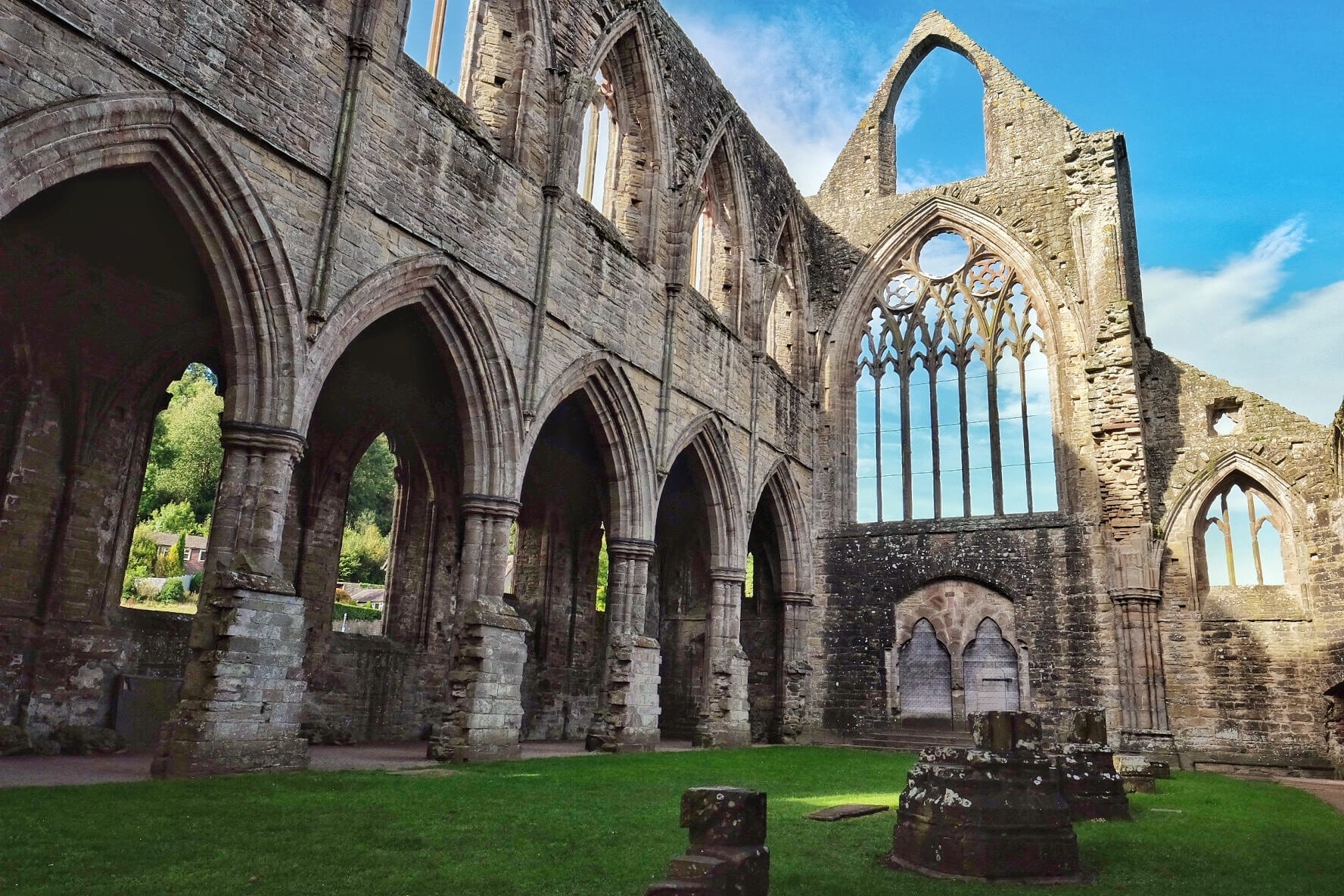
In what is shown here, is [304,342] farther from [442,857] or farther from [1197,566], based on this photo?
[1197,566]

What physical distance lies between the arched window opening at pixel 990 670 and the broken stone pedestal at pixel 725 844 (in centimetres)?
1284

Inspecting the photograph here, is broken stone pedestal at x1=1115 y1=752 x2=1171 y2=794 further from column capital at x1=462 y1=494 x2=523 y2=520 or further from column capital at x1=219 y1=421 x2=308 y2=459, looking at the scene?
column capital at x1=219 y1=421 x2=308 y2=459

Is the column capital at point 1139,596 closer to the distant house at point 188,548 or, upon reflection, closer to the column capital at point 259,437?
the column capital at point 259,437

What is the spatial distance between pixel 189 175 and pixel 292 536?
6362mm

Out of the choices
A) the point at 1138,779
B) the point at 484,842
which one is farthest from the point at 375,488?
the point at 484,842

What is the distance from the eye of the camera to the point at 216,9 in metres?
8.08

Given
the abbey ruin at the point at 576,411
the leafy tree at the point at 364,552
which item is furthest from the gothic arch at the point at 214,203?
the leafy tree at the point at 364,552

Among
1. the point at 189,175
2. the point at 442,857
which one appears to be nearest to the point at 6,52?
the point at 189,175

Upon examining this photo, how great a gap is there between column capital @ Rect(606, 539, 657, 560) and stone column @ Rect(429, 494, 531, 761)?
246cm

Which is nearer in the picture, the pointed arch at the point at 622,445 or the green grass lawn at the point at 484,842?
the green grass lawn at the point at 484,842

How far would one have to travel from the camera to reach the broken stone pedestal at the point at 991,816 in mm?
4707

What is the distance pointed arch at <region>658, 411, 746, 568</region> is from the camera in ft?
49.7

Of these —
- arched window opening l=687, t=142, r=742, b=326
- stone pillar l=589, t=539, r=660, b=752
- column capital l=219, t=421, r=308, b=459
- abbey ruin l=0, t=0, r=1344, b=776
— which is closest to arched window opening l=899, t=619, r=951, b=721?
abbey ruin l=0, t=0, r=1344, b=776

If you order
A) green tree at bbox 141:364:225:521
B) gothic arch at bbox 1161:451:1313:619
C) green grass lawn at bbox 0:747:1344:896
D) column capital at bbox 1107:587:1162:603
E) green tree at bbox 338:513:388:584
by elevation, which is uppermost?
green tree at bbox 141:364:225:521
